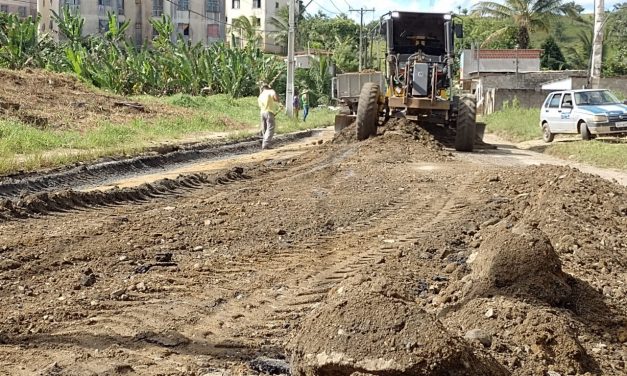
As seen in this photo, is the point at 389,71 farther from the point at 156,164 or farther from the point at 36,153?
the point at 36,153

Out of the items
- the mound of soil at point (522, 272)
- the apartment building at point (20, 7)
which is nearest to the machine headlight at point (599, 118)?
the mound of soil at point (522, 272)

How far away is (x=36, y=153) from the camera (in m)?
16.9

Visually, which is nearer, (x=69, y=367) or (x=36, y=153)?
(x=69, y=367)

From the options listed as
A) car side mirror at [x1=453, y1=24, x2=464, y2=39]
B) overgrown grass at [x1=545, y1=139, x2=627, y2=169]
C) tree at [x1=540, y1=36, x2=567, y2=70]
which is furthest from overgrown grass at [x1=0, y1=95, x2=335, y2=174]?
tree at [x1=540, y1=36, x2=567, y2=70]

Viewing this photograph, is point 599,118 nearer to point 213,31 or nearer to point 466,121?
point 466,121

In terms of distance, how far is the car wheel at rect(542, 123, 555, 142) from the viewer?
976 inches

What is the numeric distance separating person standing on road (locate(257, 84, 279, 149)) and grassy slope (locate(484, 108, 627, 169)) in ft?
24.3

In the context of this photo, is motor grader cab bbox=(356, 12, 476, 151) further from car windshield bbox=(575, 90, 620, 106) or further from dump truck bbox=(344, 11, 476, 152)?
car windshield bbox=(575, 90, 620, 106)

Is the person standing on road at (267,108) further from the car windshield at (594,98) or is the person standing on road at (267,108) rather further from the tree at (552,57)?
the tree at (552,57)

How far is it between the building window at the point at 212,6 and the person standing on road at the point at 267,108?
181 feet

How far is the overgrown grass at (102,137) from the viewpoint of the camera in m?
16.0

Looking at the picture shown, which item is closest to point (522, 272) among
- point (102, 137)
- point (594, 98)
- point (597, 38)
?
point (102, 137)

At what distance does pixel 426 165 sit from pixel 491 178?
3.03 m

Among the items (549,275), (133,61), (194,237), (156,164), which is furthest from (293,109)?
(549,275)
